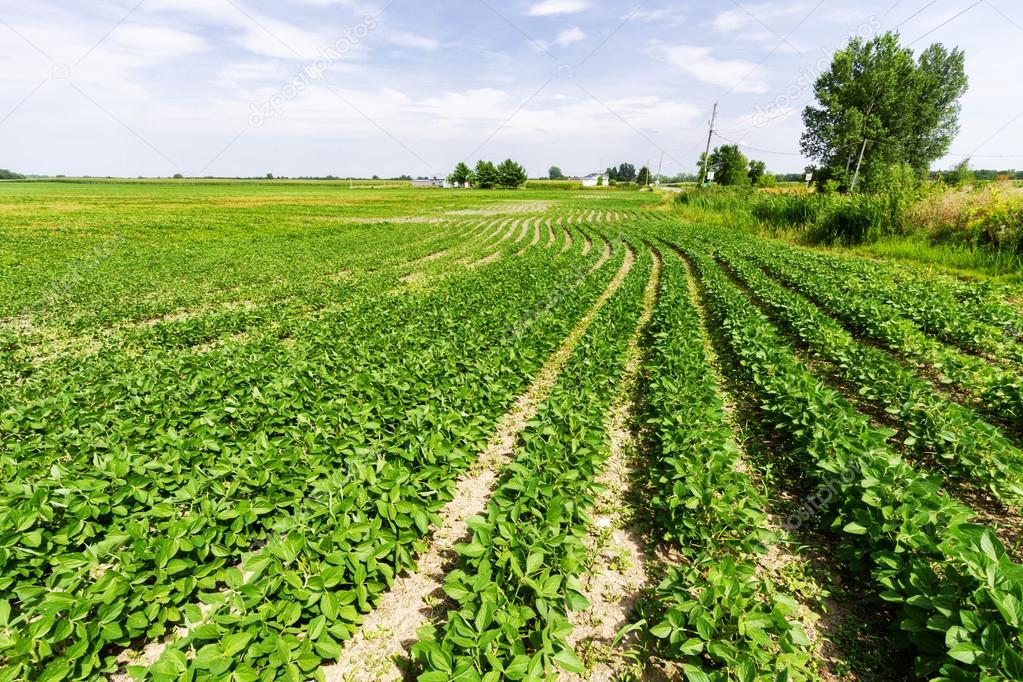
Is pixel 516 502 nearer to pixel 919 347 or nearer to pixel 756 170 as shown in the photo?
pixel 919 347

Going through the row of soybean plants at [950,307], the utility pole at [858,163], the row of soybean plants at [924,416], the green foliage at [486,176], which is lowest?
the row of soybean plants at [924,416]

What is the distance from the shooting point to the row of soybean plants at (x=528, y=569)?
2635 mm

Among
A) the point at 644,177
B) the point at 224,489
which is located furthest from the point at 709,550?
the point at 644,177

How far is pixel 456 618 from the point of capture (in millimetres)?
2775

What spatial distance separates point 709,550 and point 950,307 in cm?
1088

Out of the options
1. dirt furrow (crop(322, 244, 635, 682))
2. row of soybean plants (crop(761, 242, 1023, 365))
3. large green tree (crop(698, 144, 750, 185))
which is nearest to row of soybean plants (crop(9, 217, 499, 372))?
dirt furrow (crop(322, 244, 635, 682))

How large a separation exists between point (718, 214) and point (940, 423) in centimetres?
3900

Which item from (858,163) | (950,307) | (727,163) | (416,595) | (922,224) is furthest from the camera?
(727,163)

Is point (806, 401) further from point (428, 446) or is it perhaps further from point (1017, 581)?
point (428, 446)

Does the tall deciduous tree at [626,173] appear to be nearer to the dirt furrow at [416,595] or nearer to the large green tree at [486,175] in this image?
Answer: the large green tree at [486,175]

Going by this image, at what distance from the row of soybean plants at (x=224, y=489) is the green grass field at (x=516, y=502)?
3 cm

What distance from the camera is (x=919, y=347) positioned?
795 centimetres

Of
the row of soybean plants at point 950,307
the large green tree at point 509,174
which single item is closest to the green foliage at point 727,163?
the large green tree at point 509,174

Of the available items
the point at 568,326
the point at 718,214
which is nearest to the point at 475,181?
the point at 718,214
